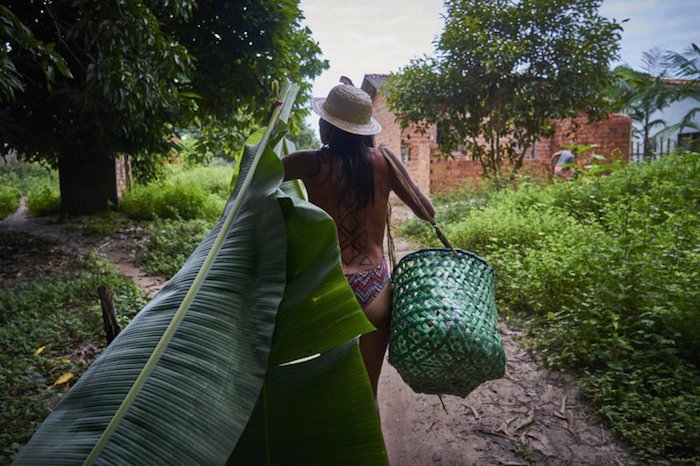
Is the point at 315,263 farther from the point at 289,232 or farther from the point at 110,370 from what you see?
the point at 110,370

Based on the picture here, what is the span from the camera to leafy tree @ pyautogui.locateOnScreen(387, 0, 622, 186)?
863 cm

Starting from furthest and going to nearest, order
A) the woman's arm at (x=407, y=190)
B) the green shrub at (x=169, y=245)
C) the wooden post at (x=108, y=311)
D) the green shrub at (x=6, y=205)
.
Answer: the green shrub at (x=6, y=205)
the green shrub at (x=169, y=245)
the woman's arm at (x=407, y=190)
the wooden post at (x=108, y=311)

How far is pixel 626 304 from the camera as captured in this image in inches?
146

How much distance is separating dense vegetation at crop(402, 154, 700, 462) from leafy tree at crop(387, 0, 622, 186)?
3371mm

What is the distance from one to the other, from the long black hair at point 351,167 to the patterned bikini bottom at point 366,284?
0.31m

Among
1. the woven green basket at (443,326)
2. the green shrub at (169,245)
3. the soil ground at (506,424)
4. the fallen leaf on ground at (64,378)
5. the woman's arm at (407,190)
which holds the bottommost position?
the soil ground at (506,424)

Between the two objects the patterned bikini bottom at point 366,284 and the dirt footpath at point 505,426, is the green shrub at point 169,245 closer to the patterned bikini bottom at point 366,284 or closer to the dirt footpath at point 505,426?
the dirt footpath at point 505,426

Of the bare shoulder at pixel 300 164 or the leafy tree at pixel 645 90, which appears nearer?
the bare shoulder at pixel 300 164

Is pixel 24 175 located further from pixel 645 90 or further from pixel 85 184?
pixel 645 90

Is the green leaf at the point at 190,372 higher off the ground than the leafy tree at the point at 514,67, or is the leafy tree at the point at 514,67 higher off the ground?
the leafy tree at the point at 514,67

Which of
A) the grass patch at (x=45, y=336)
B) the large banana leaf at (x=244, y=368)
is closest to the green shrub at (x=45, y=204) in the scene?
the grass patch at (x=45, y=336)

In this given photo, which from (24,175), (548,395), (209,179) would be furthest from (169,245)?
(24,175)

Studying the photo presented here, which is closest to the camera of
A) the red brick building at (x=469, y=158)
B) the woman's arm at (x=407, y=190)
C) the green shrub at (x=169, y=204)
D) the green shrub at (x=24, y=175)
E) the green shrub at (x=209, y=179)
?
the woman's arm at (x=407, y=190)

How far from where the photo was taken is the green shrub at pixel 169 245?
6.07 meters
